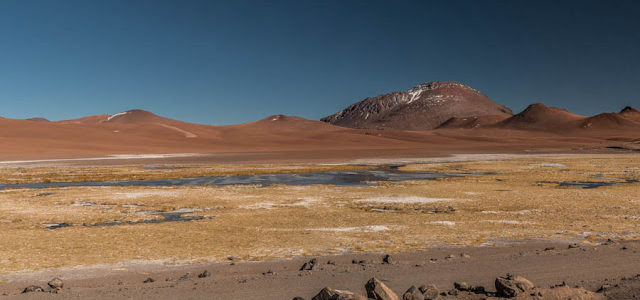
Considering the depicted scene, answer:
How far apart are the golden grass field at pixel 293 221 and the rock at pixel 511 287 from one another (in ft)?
15.5

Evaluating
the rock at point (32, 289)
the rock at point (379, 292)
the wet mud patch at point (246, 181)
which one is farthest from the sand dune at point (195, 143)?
Result: the rock at point (379, 292)

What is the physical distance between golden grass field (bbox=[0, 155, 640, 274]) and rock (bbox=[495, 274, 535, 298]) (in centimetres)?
473

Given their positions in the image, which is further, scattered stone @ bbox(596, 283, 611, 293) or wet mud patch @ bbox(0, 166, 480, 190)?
wet mud patch @ bbox(0, 166, 480, 190)

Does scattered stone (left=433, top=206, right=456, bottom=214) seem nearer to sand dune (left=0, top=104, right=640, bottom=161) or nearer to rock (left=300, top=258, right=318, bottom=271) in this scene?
rock (left=300, top=258, right=318, bottom=271)

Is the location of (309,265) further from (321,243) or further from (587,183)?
(587,183)

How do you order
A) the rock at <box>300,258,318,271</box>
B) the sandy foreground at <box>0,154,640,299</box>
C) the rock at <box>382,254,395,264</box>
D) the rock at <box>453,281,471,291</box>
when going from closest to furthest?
the rock at <box>453,281,471,291</box>
the sandy foreground at <box>0,154,640,299</box>
the rock at <box>300,258,318,271</box>
the rock at <box>382,254,395,264</box>

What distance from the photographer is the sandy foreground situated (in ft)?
34.8

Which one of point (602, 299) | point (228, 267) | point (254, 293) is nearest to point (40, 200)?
point (228, 267)

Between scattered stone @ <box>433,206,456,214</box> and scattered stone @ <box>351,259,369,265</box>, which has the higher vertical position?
scattered stone @ <box>433,206,456,214</box>

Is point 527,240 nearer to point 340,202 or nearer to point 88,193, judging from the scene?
point 340,202

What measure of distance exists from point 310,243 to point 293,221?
13.0 feet

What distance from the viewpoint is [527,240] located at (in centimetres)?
1466

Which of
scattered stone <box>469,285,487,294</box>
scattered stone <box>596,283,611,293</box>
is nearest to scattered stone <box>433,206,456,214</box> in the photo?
scattered stone <box>596,283,611,293</box>

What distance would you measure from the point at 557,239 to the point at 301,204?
11.5 meters
